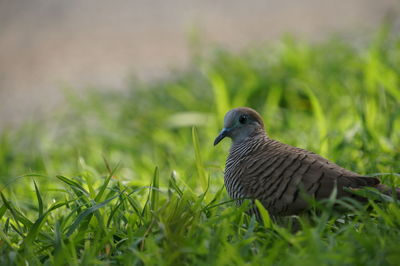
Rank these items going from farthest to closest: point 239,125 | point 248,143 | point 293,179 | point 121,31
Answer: point 121,31 → point 239,125 → point 248,143 → point 293,179

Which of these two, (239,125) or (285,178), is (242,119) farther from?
(285,178)

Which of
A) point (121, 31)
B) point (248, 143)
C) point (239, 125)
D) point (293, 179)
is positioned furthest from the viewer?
point (121, 31)

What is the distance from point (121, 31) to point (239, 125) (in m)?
6.05

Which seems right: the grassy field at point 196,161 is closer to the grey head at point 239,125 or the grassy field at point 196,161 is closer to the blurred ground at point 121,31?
the grey head at point 239,125

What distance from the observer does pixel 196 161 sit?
3.58 m

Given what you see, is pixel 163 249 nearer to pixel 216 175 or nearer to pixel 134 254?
pixel 134 254

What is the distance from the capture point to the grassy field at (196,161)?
269 cm

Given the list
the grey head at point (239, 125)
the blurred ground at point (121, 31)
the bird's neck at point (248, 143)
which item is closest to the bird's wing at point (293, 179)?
the bird's neck at point (248, 143)

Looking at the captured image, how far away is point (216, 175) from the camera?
437 centimetres

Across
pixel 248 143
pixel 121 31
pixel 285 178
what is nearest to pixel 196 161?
pixel 248 143

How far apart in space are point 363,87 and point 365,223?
10.1 ft

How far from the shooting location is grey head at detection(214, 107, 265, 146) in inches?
141

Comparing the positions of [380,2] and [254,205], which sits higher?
[380,2]

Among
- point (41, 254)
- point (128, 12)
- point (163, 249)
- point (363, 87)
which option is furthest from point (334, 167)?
point (128, 12)
